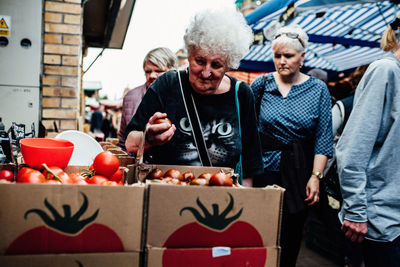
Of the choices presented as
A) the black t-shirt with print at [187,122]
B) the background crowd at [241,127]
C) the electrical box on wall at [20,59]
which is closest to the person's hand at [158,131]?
the background crowd at [241,127]

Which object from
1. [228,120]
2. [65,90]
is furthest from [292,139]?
[65,90]

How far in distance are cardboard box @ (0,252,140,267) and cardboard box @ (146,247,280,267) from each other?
68 mm

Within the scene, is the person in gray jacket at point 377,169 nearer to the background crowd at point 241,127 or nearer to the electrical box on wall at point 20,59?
the background crowd at point 241,127

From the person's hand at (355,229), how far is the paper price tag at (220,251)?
3.08 feet

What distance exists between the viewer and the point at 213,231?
1127 millimetres

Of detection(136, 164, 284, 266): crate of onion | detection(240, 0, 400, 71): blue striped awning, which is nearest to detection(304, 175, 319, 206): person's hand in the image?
detection(136, 164, 284, 266): crate of onion

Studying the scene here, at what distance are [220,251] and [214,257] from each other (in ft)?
0.09

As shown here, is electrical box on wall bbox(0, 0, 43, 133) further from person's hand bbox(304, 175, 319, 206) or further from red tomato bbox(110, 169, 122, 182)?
person's hand bbox(304, 175, 319, 206)

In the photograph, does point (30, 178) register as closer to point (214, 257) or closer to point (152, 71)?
point (214, 257)

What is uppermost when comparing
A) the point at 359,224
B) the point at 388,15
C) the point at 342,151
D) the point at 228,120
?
the point at 388,15

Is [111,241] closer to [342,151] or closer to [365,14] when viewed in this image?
[342,151]

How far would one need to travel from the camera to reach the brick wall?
12.0 feet

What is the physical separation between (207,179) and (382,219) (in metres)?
0.96

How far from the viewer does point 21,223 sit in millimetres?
971
